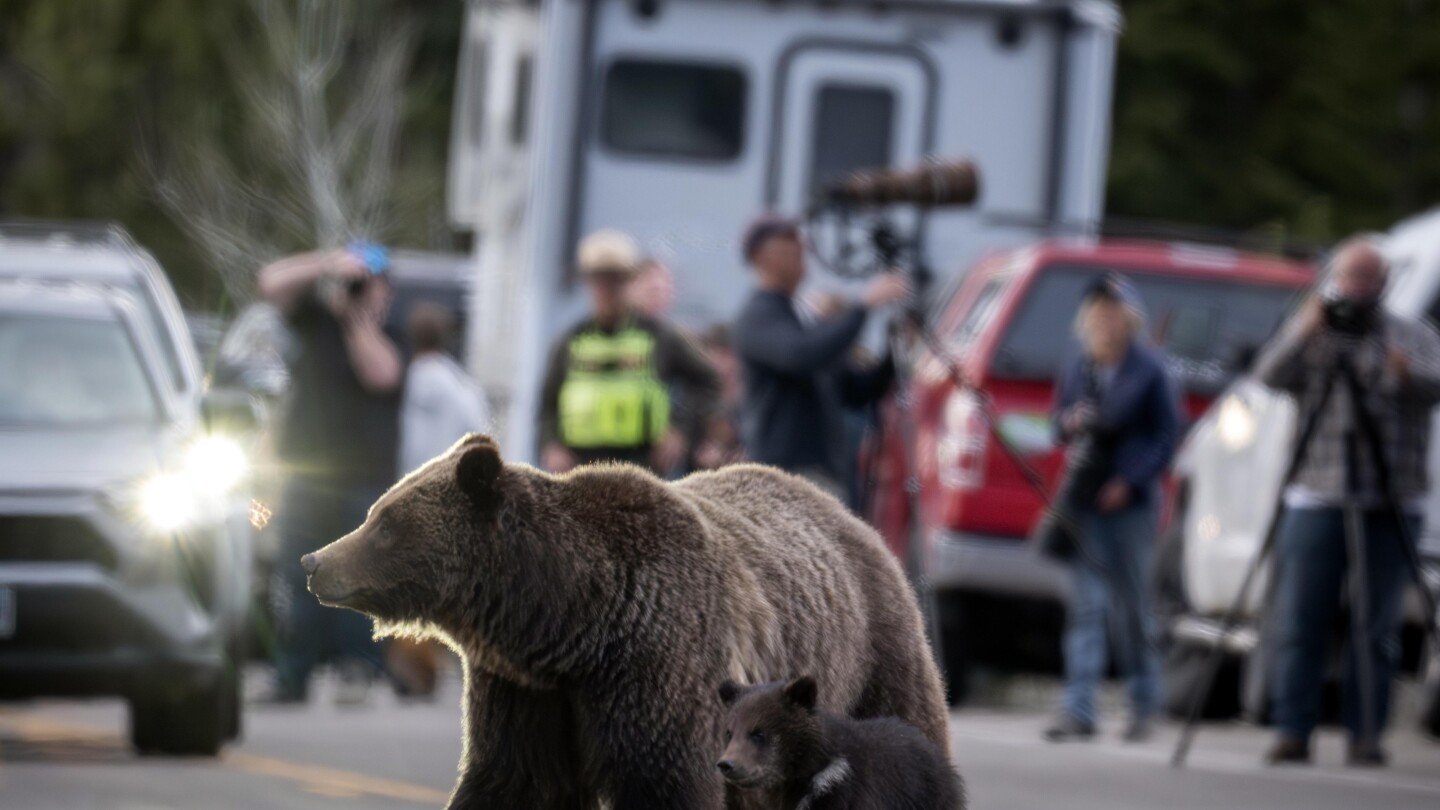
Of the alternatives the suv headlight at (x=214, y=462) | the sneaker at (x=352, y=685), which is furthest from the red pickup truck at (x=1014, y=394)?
the suv headlight at (x=214, y=462)

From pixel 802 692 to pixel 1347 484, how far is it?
669cm

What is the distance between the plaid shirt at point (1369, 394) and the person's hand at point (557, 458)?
2.60 meters

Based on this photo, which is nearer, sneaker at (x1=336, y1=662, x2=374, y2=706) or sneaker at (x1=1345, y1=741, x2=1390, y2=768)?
sneaker at (x1=1345, y1=741, x2=1390, y2=768)

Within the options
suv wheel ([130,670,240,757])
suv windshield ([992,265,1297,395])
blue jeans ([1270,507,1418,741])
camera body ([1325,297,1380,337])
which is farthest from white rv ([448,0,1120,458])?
suv wheel ([130,670,240,757])

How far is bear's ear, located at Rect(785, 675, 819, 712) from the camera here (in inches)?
233

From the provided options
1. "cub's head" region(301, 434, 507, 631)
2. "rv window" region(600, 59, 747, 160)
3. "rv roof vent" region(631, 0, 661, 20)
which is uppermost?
"rv roof vent" region(631, 0, 661, 20)

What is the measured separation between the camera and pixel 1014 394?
14781 millimetres

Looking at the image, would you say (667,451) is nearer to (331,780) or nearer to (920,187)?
(920,187)

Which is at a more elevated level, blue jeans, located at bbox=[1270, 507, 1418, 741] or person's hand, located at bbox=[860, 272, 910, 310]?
person's hand, located at bbox=[860, 272, 910, 310]

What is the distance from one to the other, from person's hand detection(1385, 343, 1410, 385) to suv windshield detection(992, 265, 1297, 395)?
113 inches

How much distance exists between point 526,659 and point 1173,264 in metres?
10.2

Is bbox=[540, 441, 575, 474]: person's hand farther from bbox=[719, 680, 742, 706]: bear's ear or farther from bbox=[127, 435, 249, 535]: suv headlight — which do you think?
bbox=[719, 680, 742, 706]: bear's ear

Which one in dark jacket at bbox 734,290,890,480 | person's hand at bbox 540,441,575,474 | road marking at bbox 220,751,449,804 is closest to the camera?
road marking at bbox 220,751,449,804

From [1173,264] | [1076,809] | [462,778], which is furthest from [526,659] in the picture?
[1173,264]
